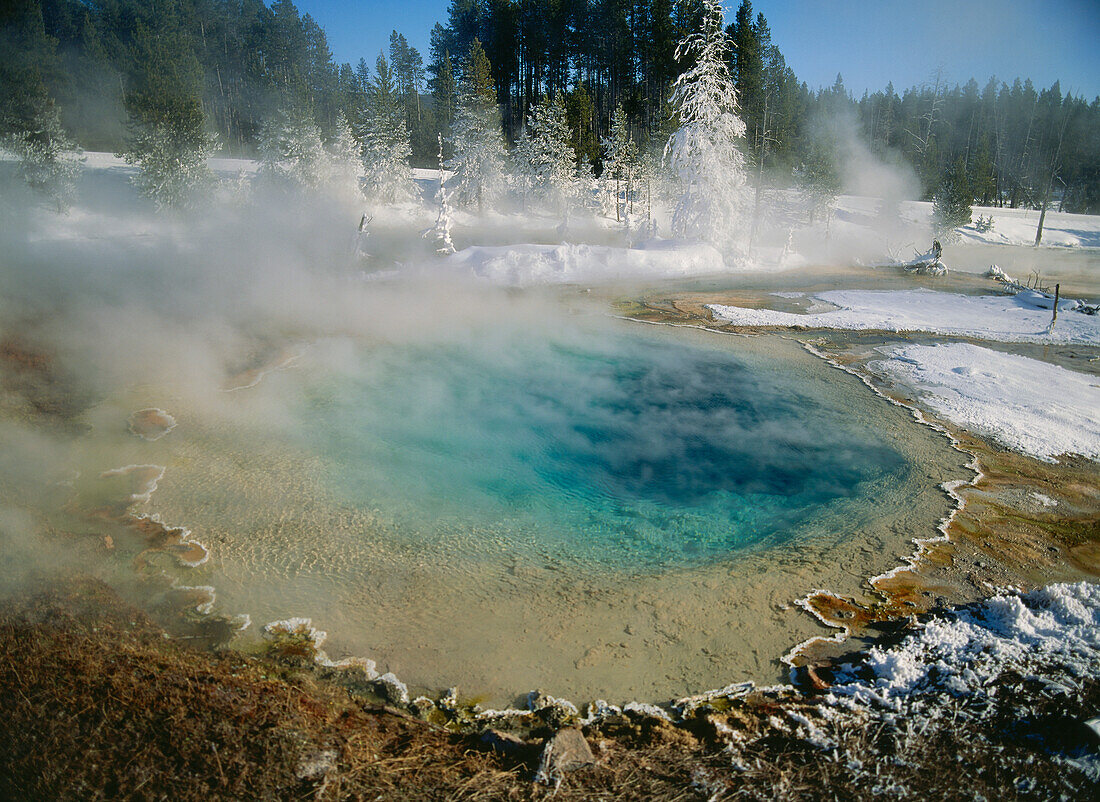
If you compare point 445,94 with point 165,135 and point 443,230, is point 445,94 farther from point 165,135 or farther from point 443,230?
point 443,230

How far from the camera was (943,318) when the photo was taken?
61.6 ft

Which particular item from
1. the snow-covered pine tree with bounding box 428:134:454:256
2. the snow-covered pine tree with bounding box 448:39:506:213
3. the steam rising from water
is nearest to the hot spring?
the steam rising from water

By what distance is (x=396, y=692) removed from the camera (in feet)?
16.0

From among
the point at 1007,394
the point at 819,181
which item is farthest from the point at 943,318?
the point at 819,181

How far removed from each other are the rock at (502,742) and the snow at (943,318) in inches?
605

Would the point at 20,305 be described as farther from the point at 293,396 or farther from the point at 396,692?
the point at 396,692

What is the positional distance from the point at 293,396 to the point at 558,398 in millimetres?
5107

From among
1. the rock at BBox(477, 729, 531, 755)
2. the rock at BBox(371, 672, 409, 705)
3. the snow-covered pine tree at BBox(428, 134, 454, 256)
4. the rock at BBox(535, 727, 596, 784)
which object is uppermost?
the snow-covered pine tree at BBox(428, 134, 454, 256)

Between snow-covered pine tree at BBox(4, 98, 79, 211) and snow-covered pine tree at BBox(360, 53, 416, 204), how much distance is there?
1653 centimetres

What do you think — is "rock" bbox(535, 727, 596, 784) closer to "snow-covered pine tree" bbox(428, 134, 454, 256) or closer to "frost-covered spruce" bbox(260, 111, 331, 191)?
"snow-covered pine tree" bbox(428, 134, 454, 256)

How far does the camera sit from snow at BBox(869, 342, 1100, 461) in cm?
988

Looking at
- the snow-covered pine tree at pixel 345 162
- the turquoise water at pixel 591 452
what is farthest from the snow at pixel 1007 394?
the snow-covered pine tree at pixel 345 162

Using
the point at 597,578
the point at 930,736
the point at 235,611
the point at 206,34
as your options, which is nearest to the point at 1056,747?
the point at 930,736

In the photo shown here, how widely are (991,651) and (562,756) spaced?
12.3 ft
